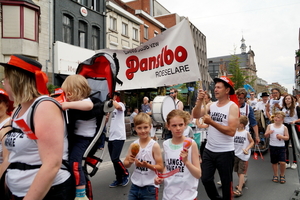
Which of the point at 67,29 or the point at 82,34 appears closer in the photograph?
the point at 67,29

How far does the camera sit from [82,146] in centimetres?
282

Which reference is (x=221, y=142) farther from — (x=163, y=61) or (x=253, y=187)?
(x=163, y=61)

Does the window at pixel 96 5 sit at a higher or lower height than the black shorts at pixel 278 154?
higher

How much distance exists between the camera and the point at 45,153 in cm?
158

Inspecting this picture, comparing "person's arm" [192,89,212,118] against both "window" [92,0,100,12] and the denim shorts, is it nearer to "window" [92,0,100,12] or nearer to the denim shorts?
the denim shorts

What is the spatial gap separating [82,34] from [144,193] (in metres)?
18.1

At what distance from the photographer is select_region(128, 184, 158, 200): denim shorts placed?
2982mm

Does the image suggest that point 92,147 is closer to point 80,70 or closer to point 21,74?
point 80,70

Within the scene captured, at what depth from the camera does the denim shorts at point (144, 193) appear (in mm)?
2982

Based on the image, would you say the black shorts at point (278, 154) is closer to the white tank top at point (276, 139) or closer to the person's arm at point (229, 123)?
the white tank top at point (276, 139)

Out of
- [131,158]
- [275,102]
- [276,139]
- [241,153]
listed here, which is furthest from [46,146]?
[275,102]

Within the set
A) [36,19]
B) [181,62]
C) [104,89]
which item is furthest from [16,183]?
[36,19]

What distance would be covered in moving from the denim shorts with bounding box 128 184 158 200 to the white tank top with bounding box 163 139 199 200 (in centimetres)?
20

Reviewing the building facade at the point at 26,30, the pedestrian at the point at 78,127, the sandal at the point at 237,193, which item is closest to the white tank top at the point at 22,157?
the pedestrian at the point at 78,127
